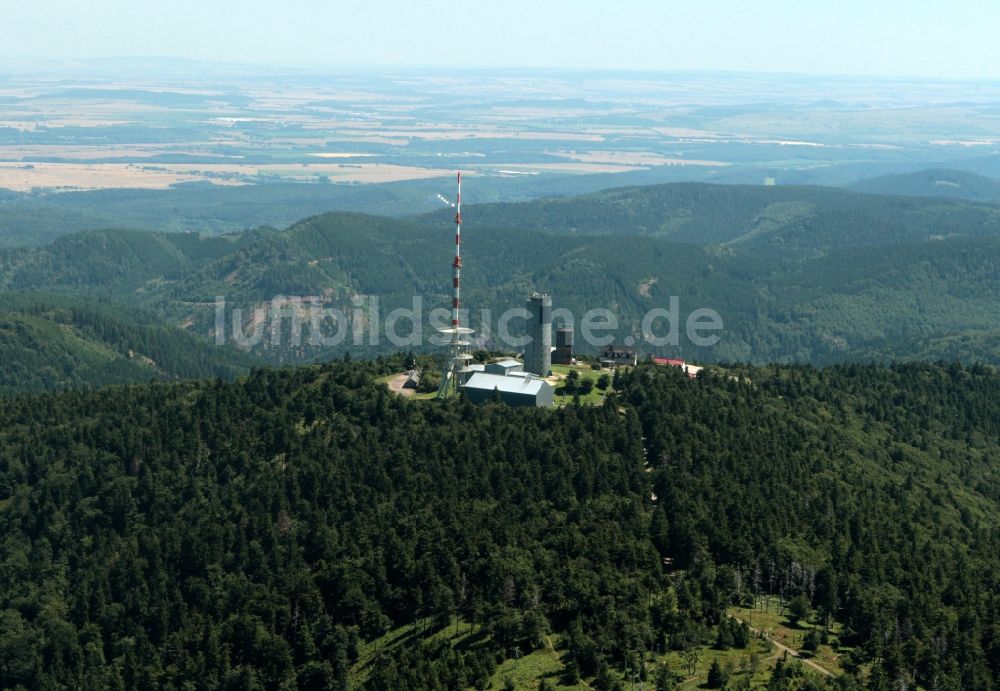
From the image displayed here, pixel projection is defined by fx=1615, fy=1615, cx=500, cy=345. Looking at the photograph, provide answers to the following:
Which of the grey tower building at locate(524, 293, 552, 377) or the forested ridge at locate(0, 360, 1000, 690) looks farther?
the grey tower building at locate(524, 293, 552, 377)

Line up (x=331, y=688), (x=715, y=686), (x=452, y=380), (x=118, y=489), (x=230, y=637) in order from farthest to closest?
(x=452, y=380) < (x=118, y=489) < (x=230, y=637) < (x=331, y=688) < (x=715, y=686)

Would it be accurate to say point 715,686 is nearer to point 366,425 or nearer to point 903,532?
point 903,532

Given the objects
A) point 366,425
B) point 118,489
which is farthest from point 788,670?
point 118,489

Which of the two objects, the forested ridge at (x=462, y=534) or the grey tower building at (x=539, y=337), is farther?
the grey tower building at (x=539, y=337)

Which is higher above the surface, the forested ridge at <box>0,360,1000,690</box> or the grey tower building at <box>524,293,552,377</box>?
the grey tower building at <box>524,293,552,377</box>

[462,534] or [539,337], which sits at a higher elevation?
[539,337]
